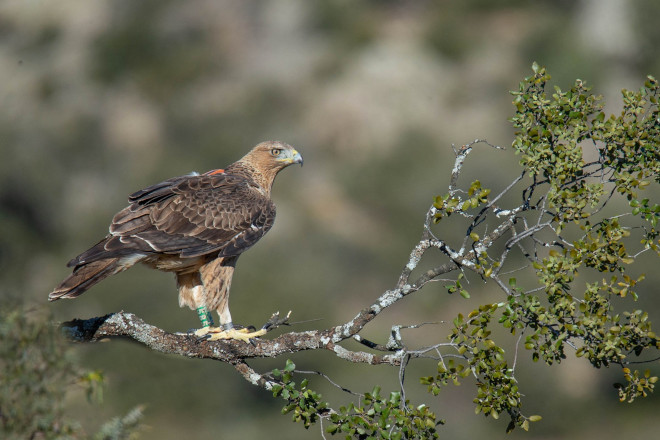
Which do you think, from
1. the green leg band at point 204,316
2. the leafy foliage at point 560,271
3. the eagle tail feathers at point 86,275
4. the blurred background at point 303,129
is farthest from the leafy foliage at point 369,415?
the blurred background at point 303,129

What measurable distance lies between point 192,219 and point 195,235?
0.59 feet

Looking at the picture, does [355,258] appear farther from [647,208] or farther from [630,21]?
[647,208]

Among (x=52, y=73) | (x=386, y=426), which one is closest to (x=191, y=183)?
(x=386, y=426)

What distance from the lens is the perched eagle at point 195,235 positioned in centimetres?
705

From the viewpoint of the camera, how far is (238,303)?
731 inches

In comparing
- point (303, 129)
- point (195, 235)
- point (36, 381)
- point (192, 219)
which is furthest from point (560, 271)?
point (303, 129)

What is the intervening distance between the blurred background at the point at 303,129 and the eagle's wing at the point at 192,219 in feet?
18.1

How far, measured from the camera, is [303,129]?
32.4 meters

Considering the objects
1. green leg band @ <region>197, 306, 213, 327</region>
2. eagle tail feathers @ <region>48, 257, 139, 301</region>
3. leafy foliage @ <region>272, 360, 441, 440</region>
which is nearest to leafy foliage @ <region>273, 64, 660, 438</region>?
leafy foliage @ <region>272, 360, 441, 440</region>

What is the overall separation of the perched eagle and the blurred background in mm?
5411

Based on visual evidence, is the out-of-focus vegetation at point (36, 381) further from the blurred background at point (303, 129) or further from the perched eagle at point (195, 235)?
the blurred background at point (303, 129)

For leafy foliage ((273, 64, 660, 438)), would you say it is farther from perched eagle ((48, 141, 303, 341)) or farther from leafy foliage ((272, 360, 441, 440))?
perched eagle ((48, 141, 303, 341))

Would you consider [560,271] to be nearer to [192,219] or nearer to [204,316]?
[192,219]

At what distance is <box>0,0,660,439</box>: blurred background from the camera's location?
64.1ft
